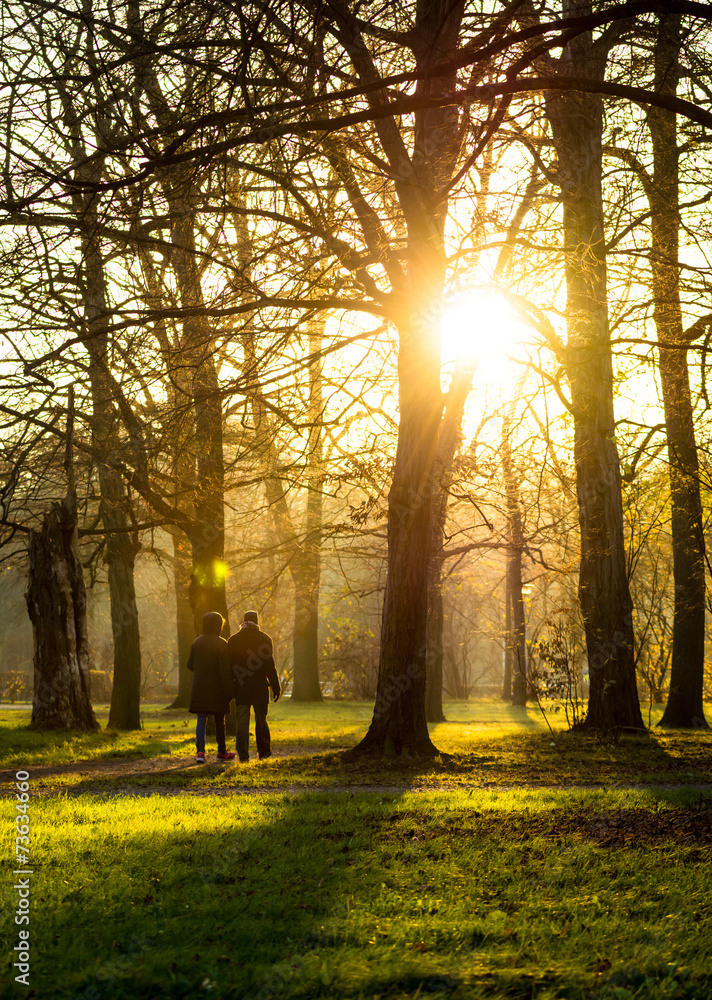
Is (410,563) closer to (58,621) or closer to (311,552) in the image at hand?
(58,621)

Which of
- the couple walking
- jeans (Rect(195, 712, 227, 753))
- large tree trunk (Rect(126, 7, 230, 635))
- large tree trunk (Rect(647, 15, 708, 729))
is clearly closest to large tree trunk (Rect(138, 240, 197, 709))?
large tree trunk (Rect(126, 7, 230, 635))

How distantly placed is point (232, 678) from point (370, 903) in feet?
23.5

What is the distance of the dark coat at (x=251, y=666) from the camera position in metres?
10.9

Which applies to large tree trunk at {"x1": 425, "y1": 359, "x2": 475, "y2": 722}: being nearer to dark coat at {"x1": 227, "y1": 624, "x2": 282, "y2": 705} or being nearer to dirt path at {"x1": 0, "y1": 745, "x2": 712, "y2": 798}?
dark coat at {"x1": 227, "y1": 624, "x2": 282, "y2": 705}

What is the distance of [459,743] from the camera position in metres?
12.8

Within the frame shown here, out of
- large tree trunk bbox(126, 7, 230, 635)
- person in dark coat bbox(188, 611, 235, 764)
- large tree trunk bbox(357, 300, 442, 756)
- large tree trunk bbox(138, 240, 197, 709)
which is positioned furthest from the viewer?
person in dark coat bbox(188, 611, 235, 764)

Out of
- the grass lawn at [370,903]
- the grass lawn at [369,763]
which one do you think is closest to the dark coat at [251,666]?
the grass lawn at [369,763]

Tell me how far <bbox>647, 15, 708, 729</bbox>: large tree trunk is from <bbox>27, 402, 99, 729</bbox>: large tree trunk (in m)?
9.30

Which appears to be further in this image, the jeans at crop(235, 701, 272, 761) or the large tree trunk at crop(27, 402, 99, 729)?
the large tree trunk at crop(27, 402, 99, 729)

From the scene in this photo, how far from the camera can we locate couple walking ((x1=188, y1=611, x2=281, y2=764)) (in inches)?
429

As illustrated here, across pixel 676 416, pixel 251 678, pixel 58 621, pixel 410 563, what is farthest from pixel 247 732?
pixel 676 416

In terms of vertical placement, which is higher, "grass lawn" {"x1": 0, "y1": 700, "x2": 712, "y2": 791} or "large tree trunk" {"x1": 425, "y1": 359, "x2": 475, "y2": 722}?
"large tree trunk" {"x1": 425, "y1": 359, "x2": 475, "y2": 722}

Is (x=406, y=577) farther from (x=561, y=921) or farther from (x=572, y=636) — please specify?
(x=561, y=921)

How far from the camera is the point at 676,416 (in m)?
15.7
